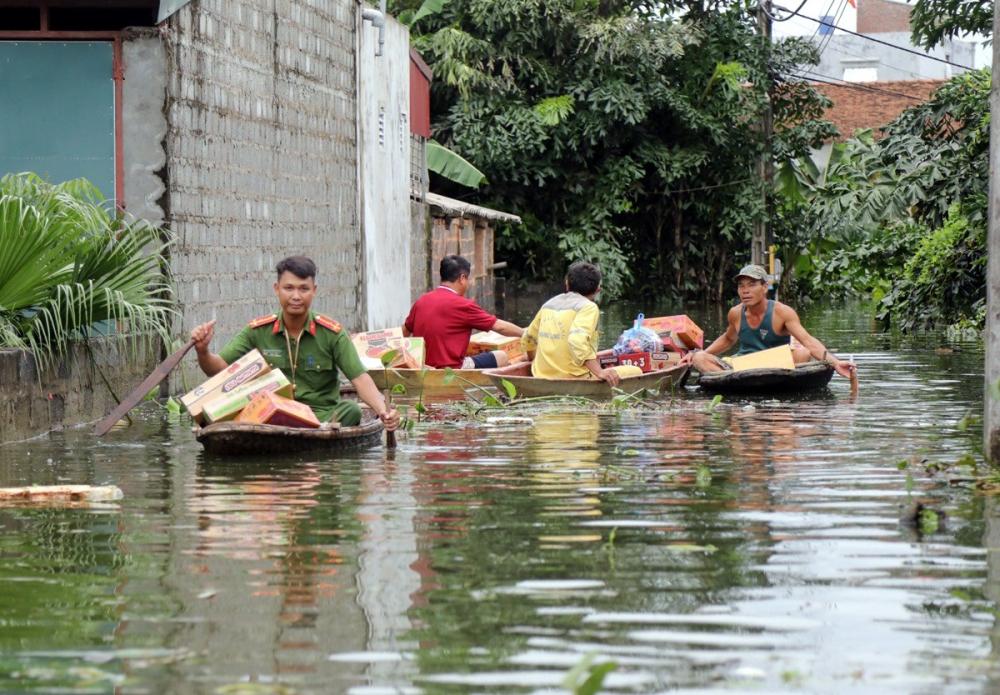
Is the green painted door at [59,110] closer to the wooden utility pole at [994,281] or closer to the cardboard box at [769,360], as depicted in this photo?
the cardboard box at [769,360]

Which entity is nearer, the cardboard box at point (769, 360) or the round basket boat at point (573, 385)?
the round basket boat at point (573, 385)

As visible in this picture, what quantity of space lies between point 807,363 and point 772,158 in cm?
2682

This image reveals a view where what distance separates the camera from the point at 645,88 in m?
40.2

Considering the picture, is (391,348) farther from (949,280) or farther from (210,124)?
(949,280)

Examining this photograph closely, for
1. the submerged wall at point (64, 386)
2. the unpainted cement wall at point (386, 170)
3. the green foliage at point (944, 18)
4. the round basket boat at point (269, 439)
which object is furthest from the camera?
the green foliage at point (944, 18)

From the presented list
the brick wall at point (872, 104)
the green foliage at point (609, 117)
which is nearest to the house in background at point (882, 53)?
the brick wall at point (872, 104)

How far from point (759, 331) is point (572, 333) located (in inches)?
83.6

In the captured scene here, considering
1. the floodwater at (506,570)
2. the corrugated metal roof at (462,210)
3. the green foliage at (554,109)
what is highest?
the green foliage at (554,109)

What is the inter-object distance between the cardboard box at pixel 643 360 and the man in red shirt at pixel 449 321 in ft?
3.20

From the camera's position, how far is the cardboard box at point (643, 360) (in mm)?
16766

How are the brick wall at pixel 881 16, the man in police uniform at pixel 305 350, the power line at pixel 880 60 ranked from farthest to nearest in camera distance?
the brick wall at pixel 881 16
the power line at pixel 880 60
the man in police uniform at pixel 305 350

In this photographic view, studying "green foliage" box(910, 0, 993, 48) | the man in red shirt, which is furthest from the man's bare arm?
"green foliage" box(910, 0, 993, 48)

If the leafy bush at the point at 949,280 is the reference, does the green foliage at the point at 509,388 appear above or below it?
below

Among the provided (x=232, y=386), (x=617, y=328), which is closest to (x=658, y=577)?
(x=232, y=386)
